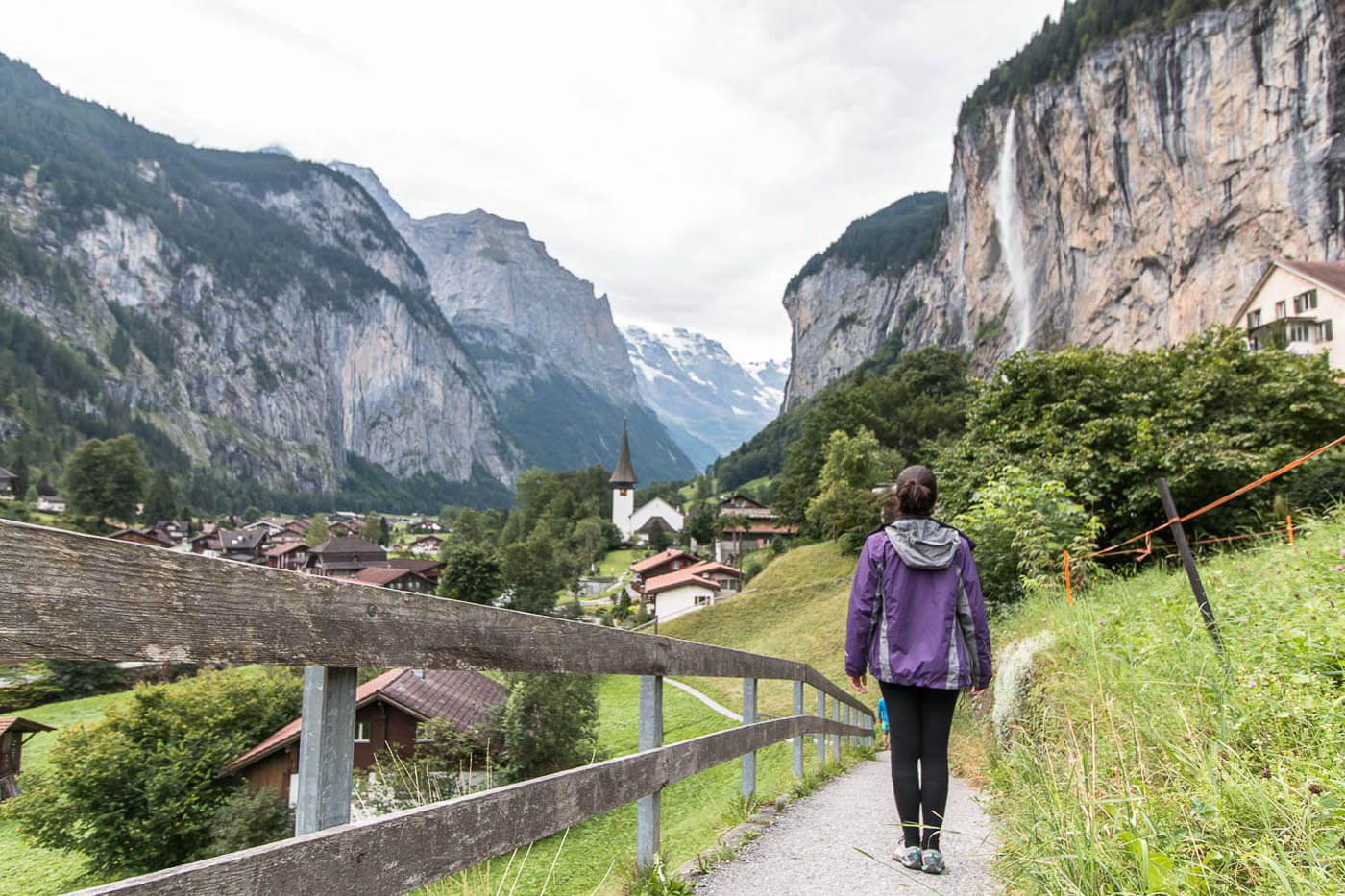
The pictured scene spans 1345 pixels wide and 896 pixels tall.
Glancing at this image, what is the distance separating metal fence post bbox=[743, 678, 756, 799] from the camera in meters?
5.17

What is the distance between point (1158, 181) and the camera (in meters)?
66.6

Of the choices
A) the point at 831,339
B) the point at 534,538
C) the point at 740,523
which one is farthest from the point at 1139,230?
the point at 831,339

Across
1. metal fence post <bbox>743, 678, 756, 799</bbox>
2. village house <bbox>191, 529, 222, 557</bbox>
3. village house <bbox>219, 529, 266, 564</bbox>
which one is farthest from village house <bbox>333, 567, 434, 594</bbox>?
metal fence post <bbox>743, 678, 756, 799</bbox>

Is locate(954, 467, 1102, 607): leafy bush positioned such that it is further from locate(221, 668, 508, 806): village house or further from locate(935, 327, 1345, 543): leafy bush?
locate(221, 668, 508, 806): village house

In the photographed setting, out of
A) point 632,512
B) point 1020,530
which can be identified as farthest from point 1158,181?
point 632,512

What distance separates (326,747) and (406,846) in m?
0.31

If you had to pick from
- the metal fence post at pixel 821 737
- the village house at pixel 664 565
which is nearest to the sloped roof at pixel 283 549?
the village house at pixel 664 565

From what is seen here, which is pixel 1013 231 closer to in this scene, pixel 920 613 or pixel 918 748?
pixel 920 613

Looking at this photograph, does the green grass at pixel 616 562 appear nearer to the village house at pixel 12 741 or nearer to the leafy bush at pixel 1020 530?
the village house at pixel 12 741

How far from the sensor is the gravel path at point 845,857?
3.70 metres

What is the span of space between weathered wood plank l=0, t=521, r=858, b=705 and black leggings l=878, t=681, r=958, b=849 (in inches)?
99.9

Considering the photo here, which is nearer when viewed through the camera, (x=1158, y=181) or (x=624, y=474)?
(x=1158, y=181)

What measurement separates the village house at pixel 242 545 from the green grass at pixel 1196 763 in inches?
4403

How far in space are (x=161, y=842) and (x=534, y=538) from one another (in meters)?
46.2
